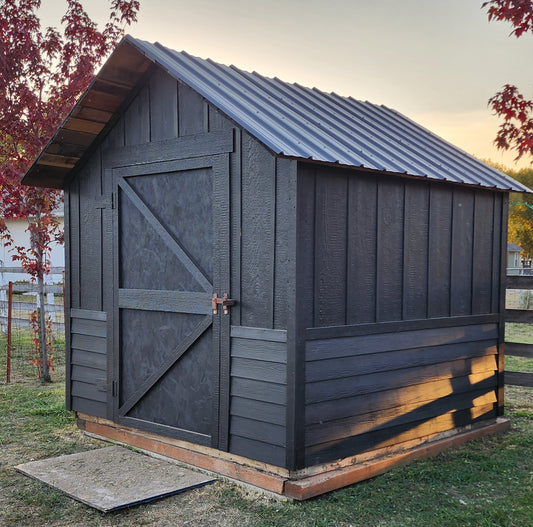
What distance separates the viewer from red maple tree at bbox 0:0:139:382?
9.60 metres

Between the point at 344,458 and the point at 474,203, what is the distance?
9.54 ft

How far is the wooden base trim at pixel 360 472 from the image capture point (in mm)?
4926

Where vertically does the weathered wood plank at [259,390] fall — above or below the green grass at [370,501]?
above

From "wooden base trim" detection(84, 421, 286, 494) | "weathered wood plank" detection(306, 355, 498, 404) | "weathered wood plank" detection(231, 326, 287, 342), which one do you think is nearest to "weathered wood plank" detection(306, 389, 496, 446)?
"weathered wood plank" detection(306, 355, 498, 404)

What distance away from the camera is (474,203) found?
670 cm

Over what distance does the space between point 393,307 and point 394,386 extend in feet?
2.24

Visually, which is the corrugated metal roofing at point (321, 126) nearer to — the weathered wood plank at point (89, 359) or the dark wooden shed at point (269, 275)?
the dark wooden shed at point (269, 275)

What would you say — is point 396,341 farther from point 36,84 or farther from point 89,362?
point 36,84

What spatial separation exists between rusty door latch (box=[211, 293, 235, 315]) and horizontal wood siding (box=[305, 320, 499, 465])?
2.51 feet

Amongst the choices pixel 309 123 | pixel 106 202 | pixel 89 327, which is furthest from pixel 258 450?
pixel 106 202

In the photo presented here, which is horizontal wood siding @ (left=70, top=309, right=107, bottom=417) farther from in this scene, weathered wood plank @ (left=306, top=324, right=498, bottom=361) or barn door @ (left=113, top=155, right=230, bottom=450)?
weathered wood plank @ (left=306, top=324, right=498, bottom=361)

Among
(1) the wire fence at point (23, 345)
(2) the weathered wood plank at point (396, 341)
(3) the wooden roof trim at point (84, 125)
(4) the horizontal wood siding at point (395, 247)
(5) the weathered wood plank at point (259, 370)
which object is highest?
(3) the wooden roof trim at point (84, 125)

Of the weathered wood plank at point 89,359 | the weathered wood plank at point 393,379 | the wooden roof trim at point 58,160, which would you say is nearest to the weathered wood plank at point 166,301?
the weathered wood plank at point 89,359

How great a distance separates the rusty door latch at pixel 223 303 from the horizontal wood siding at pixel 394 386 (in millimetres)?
764
